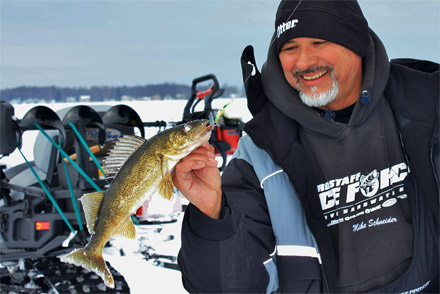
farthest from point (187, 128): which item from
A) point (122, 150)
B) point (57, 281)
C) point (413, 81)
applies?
point (57, 281)

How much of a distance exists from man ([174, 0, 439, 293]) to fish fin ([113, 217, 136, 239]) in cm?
55

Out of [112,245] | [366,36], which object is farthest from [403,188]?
[112,245]

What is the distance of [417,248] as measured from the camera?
7.41ft

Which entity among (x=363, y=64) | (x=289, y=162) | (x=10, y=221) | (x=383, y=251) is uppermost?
(x=363, y=64)

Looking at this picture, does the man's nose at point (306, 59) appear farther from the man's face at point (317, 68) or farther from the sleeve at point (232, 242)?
the sleeve at point (232, 242)

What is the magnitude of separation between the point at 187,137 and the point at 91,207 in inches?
16.2

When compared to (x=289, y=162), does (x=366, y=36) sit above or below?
above

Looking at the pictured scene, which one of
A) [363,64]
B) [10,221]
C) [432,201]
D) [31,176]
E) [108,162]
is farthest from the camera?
[31,176]

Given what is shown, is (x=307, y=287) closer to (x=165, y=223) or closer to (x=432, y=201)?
(x=432, y=201)

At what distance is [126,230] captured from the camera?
5.40 ft

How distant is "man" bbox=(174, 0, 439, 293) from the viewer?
224 centimetres

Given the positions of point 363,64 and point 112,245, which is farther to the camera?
point 112,245

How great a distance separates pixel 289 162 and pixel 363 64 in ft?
2.30

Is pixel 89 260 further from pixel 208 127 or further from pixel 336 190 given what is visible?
pixel 336 190
